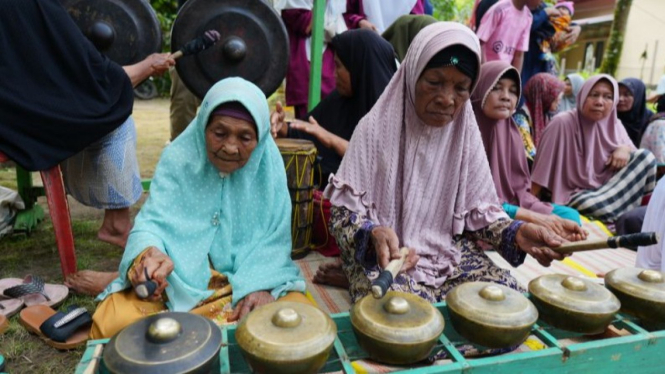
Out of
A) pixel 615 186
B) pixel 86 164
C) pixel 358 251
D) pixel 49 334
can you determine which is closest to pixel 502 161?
pixel 615 186

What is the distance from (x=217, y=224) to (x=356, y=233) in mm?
587

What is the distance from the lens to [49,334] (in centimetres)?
201

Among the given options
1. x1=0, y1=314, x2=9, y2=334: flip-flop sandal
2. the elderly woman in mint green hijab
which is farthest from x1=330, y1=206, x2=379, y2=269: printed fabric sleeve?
x1=0, y1=314, x2=9, y2=334: flip-flop sandal

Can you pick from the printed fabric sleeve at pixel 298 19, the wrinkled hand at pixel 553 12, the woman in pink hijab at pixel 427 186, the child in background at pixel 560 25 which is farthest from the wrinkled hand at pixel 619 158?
the printed fabric sleeve at pixel 298 19

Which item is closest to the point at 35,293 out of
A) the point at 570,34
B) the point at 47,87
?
the point at 47,87

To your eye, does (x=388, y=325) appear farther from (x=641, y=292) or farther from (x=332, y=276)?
(x=332, y=276)

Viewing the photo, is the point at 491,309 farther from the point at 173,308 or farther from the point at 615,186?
the point at 615,186

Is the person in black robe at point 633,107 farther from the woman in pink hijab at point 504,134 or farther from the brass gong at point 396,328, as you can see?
the brass gong at point 396,328

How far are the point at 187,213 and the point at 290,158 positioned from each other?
3.26 feet

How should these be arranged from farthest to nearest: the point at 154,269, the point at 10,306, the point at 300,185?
the point at 300,185 < the point at 10,306 < the point at 154,269

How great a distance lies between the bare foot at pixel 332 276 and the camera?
8.38 feet

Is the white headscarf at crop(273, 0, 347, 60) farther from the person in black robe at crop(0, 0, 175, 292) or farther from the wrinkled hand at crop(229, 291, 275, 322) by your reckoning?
the wrinkled hand at crop(229, 291, 275, 322)

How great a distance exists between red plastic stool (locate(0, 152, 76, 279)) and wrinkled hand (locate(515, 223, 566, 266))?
7.18 feet

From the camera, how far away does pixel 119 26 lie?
3.12m
